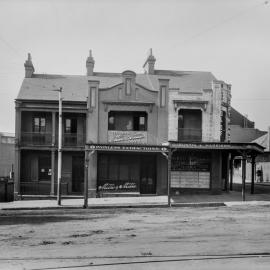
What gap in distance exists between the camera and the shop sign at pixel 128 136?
103ft

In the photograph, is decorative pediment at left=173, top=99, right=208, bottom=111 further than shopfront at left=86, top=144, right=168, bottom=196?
No

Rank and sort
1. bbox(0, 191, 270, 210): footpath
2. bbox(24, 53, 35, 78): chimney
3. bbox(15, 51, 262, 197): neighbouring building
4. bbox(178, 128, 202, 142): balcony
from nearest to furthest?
1. bbox(0, 191, 270, 210): footpath
2. bbox(15, 51, 262, 197): neighbouring building
3. bbox(178, 128, 202, 142): balcony
4. bbox(24, 53, 35, 78): chimney

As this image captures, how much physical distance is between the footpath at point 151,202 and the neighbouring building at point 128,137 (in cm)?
173

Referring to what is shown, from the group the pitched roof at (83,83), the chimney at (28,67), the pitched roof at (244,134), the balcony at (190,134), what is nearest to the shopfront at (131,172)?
the balcony at (190,134)

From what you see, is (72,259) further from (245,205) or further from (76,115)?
(76,115)

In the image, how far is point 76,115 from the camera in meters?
33.3

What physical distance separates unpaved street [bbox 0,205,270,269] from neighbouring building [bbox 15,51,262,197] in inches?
442

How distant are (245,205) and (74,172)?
12.9 metres

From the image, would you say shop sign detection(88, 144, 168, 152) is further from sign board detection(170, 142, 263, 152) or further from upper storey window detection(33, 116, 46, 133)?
upper storey window detection(33, 116, 46, 133)

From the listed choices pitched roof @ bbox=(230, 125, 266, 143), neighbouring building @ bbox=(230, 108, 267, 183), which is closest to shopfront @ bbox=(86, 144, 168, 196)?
neighbouring building @ bbox=(230, 108, 267, 183)

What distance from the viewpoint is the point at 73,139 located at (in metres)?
32.9

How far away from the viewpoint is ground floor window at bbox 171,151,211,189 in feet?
104

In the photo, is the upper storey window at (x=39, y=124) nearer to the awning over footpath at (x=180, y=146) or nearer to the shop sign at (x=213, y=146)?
the awning over footpath at (x=180, y=146)

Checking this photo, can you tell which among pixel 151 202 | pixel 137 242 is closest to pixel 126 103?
pixel 151 202
